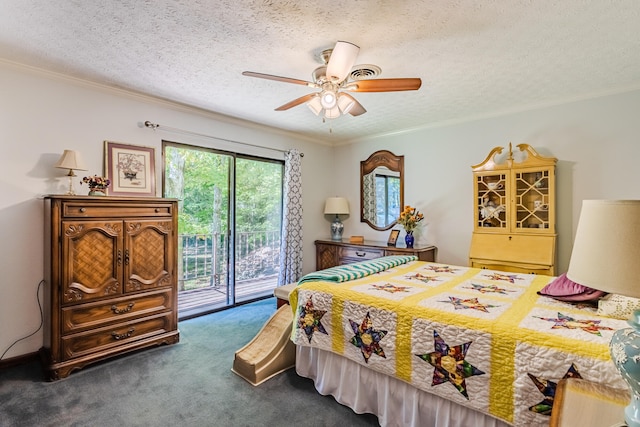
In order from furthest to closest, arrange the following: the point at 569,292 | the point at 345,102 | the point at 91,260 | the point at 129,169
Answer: the point at 129,169, the point at 91,260, the point at 345,102, the point at 569,292

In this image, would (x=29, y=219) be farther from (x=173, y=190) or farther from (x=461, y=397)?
(x=461, y=397)

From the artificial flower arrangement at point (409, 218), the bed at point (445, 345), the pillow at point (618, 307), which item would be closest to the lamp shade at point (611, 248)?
the bed at point (445, 345)

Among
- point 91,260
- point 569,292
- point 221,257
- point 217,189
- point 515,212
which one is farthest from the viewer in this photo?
point 221,257

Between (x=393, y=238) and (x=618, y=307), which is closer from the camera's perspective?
(x=618, y=307)

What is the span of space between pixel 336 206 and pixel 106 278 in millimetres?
3236

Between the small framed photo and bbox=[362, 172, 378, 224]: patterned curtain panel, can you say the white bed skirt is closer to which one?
the small framed photo

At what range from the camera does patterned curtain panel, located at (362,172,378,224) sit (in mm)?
Result: 4855

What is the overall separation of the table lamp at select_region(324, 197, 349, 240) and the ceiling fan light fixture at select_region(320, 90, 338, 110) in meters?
2.82

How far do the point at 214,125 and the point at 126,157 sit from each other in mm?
1090

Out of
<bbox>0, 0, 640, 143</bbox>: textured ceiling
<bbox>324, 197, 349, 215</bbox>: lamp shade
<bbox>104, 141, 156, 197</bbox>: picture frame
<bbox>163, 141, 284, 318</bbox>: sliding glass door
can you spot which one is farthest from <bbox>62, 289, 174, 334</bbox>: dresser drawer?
<bbox>324, 197, 349, 215</bbox>: lamp shade

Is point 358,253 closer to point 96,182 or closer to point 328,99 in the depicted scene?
point 328,99

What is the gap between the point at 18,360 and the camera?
252cm

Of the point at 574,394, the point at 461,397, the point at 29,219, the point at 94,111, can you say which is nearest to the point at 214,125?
the point at 94,111

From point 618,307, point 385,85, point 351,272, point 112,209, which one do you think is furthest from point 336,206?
point 618,307
